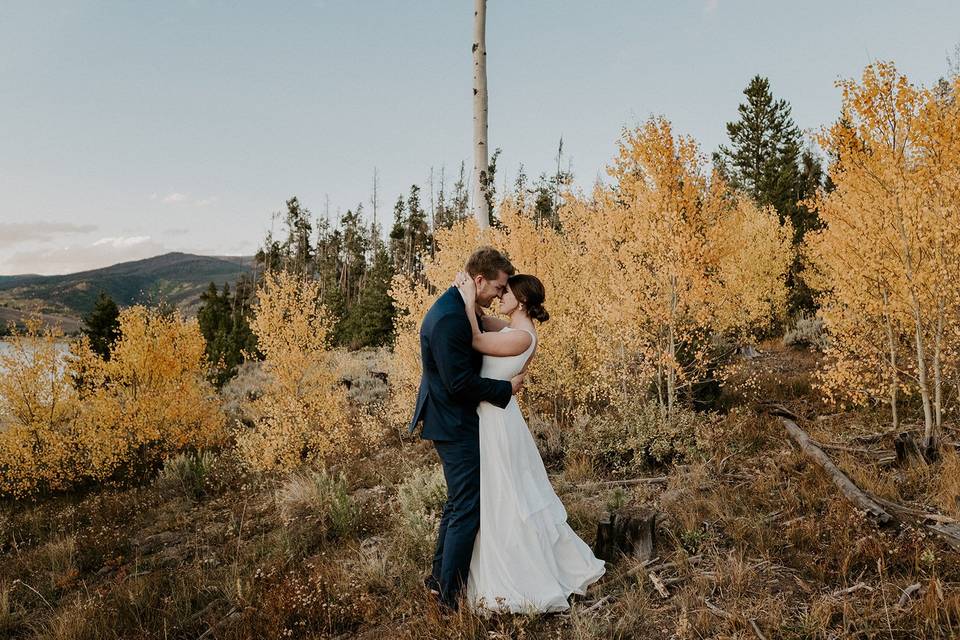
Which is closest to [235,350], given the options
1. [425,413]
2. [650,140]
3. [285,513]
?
[285,513]

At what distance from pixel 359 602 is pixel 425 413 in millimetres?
1610

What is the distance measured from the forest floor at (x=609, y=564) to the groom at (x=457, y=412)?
1.21 ft

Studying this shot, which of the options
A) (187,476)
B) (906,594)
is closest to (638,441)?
(906,594)

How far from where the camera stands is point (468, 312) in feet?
9.77

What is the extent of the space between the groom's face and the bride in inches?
2.5

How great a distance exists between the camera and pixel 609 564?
3520 mm

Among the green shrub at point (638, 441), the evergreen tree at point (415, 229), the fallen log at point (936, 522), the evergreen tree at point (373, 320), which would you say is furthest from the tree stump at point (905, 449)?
the evergreen tree at point (415, 229)

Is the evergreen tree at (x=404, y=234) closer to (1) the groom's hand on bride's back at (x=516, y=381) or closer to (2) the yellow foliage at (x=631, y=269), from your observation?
(2) the yellow foliage at (x=631, y=269)

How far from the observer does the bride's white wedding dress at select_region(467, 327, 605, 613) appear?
2.93m

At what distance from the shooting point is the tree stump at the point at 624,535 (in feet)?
11.7

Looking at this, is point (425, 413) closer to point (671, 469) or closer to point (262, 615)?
point (262, 615)

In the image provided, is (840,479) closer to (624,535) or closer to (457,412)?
(624,535)

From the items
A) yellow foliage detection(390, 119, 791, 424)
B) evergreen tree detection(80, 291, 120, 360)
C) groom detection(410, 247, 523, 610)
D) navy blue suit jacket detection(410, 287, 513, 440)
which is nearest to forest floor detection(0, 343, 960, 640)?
groom detection(410, 247, 523, 610)

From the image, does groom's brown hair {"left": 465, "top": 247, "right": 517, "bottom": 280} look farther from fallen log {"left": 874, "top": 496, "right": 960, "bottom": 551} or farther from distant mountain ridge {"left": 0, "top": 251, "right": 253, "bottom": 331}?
distant mountain ridge {"left": 0, "top": 251, "right": 253, "bottom": 331}
